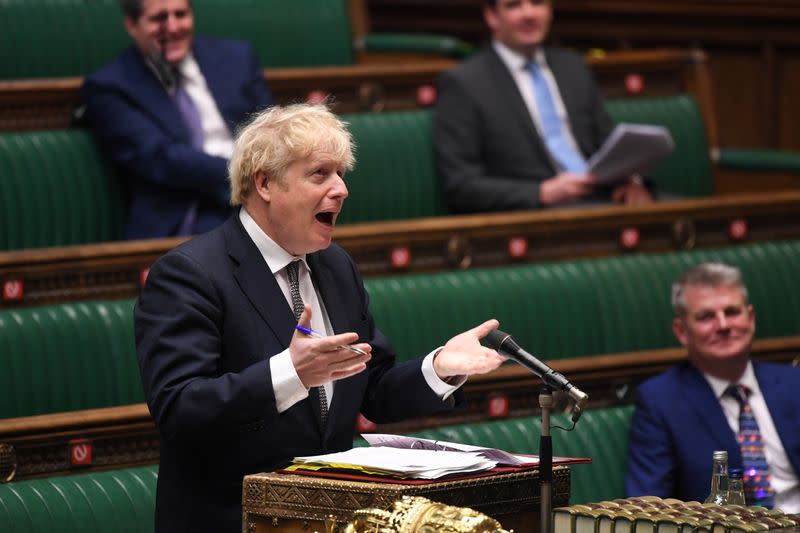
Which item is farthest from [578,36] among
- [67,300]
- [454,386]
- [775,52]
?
[454,386]

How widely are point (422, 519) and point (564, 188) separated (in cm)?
141

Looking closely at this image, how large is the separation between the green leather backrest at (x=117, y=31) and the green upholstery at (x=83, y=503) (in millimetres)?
1225

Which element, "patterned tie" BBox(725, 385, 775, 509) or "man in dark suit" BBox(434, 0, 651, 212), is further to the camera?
"man in dark suit" BBox(434, 0, 651, 212)

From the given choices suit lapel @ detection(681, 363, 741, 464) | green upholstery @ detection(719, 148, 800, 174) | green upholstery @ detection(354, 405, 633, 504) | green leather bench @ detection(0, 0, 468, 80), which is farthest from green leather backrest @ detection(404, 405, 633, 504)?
green leather bench @ detection(0, 0, 468, 80)

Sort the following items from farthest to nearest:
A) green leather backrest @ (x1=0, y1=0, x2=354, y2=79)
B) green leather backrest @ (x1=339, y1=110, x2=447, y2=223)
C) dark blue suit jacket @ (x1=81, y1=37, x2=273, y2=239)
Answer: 1. green leather backrest @ (x1=0, y1=0, x2=354, y2=79)
2. green leather backrest @ (x1=339, y1=110, x2=447, y2=223)
3. dark blue suit jacket @ (x1=81, y1=37, x2=273, y2=239)

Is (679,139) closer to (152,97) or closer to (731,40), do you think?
(731,40)

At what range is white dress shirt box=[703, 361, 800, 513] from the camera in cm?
186

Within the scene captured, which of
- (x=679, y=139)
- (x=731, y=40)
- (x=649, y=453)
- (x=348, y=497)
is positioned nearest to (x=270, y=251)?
(x=348, y=497)

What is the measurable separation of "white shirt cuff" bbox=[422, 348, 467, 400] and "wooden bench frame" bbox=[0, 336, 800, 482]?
20.2 inches

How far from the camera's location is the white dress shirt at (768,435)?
1855 millimetres

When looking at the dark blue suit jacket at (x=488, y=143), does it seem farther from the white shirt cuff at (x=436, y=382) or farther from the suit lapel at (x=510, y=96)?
the white shirt cuff at (x=436, y=382)

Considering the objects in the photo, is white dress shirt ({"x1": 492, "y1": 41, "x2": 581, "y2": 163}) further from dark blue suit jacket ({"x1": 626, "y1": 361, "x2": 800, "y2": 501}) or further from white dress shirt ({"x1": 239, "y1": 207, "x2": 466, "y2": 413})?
white dress shirt ({"x1": 239, "y1": 207, "x2": 466, "y2": 413})

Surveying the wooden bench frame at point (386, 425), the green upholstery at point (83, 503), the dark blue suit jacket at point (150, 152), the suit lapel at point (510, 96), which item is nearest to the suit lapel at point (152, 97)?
the dark blue suit jacket at point (150, 152)

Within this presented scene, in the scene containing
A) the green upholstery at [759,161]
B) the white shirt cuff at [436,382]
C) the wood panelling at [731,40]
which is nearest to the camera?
the white shirt cuff at [436,382]
